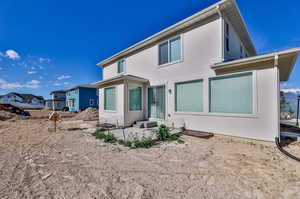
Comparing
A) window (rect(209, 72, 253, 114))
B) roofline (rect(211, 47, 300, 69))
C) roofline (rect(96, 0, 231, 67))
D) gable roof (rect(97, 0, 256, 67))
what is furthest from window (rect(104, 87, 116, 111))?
roofline (rect(211, 47, 300, 69))

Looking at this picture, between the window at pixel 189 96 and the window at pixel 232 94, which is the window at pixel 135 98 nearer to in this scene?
the window at pixel 189 96

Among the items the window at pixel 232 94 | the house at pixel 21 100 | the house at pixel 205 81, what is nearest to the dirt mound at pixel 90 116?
the house at pixel 205 81

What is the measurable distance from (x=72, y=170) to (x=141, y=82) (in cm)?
669

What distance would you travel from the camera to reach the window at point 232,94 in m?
5.06

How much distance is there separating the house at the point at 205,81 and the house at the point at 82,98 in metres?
17.6

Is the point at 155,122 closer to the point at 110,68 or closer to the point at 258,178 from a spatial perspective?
the point at 258,178

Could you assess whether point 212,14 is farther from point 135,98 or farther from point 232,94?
point 135,98

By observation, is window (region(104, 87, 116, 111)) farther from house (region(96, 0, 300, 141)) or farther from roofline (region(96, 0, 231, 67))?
roofline (region(96, 0, 231, 67))

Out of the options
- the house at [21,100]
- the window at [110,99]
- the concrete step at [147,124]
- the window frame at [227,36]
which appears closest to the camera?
the window frame at [227,36]

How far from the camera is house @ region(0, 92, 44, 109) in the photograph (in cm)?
4122

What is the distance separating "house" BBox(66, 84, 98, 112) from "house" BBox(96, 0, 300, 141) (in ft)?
57.7

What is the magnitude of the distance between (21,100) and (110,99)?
55009 mm

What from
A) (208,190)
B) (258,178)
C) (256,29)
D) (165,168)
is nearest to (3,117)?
(165,168)

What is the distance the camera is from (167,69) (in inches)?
304
